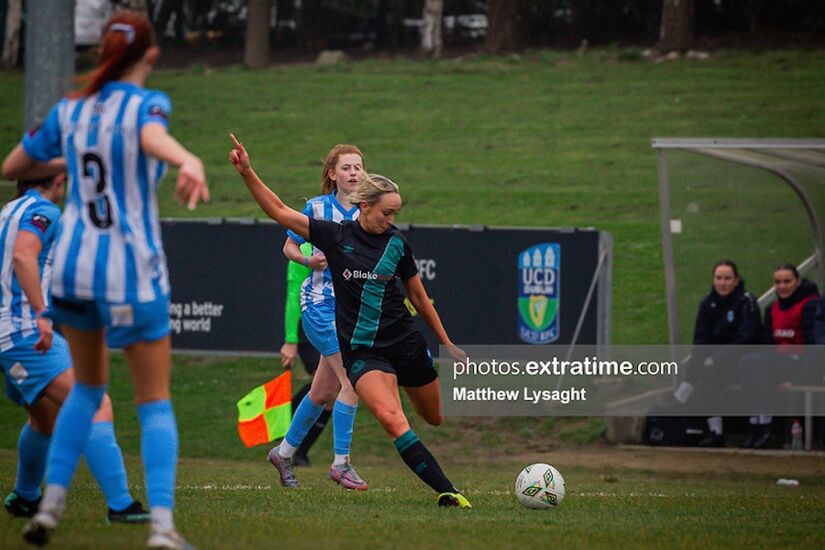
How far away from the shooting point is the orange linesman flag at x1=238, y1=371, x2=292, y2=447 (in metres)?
10.6

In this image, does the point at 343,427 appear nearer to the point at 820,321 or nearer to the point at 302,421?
the point at 302,421

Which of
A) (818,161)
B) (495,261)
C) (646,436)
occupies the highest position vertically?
(818,161)

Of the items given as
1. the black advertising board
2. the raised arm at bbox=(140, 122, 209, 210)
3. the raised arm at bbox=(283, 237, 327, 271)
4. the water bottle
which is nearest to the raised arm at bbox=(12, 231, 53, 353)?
the raised arm at bbox=(140, 122, 209, 210)

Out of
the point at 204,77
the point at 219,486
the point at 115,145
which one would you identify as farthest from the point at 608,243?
the point at 204,77

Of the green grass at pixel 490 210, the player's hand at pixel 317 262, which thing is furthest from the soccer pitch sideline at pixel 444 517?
the player's hand at pixel 317 262

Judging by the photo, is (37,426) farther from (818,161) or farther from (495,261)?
(818,161)

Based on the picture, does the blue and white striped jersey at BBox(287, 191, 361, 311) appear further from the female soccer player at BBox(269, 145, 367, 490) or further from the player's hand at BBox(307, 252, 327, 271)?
the player's hand at BBox(307, 252, 327, 271)

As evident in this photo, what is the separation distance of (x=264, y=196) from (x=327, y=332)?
1.98m

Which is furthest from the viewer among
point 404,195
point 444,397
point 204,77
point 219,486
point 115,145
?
point 204,77

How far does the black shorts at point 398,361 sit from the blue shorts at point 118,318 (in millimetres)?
2459

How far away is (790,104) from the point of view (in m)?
26.8

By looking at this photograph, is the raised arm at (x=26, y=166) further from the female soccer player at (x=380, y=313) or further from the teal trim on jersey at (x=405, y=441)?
the teal trim on jersey at (x=405, y=441)

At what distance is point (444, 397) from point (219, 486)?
5.46m

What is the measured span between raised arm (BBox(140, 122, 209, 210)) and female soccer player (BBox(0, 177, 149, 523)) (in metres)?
1.53
